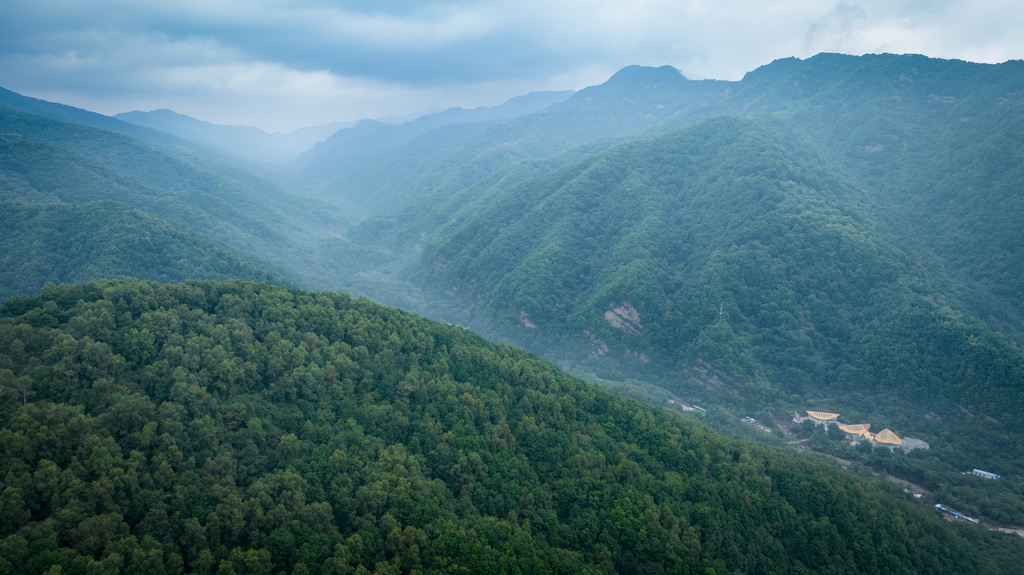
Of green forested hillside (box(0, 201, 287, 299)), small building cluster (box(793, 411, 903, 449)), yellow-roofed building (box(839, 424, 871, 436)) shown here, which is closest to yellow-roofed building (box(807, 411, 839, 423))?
small building cluster (box(793, 411, 903, 449))

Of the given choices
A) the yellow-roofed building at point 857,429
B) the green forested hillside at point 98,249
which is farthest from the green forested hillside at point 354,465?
the green forested hillside at point 98,249

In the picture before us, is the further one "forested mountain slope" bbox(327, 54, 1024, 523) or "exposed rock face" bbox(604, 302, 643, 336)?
"exposed rock face" bbox(604, 302, 643, 336)

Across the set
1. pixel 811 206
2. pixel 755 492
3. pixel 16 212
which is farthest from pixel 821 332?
pixel 16 212

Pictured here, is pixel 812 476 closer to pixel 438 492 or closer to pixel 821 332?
pixel 438 492

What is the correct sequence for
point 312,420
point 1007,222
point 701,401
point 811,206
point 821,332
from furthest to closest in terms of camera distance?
point 811,206, point 1007,222, point 821,332, point 701,401, point 312,420

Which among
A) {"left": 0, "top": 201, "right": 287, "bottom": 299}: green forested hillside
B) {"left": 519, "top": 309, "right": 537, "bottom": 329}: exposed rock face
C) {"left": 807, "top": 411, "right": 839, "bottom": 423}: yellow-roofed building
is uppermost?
{"left": 0, "top": 201, "right": 287, "bottom": 299}: green forested hillside

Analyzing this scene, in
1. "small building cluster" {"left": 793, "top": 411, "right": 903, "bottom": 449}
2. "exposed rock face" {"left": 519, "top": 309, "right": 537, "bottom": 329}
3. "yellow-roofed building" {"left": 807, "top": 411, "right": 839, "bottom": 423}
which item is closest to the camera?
"small building cluster" {"left": 793, "top": 411, "right": 903, "bottom": 449}

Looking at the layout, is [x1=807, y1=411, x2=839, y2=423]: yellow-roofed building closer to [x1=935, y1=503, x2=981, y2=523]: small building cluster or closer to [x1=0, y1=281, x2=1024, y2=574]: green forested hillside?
[x1=935, y1=503, x2=981, y2=523]: small building cluster
